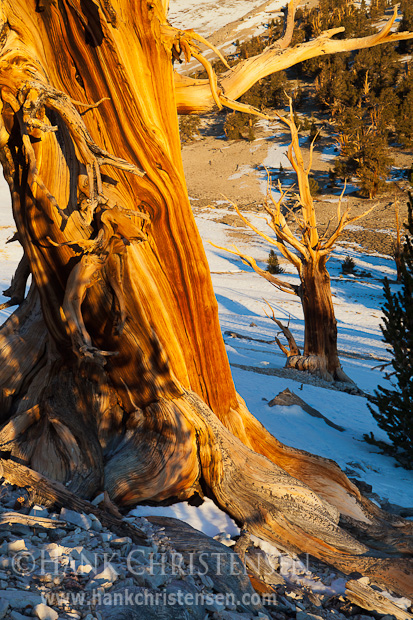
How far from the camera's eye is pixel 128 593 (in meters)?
1.49

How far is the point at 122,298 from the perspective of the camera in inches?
101

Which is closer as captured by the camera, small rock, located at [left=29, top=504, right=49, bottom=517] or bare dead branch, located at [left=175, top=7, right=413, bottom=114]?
small rock, located at [left=29, top=504, right=49, bottom=517]

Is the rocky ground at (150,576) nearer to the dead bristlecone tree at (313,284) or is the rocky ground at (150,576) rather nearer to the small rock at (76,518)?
the small rock at (76,518)

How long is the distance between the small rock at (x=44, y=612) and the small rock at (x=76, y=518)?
577mm

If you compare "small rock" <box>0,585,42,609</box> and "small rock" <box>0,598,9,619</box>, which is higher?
"small rock" <box>0,598,9,619</box>

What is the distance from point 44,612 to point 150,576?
42 cm

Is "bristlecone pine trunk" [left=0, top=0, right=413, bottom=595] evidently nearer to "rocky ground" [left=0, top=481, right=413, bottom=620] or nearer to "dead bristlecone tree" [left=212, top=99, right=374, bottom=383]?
"rocky ground" [left=0, top=481, right=413, bottom=620]

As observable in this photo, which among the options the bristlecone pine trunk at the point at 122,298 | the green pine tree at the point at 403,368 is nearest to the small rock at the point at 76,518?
the bristlecone pine trunk at the point at 122,298

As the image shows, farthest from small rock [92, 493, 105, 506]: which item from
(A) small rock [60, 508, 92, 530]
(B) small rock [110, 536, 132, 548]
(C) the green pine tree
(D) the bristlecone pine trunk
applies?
(C) the green pine tree

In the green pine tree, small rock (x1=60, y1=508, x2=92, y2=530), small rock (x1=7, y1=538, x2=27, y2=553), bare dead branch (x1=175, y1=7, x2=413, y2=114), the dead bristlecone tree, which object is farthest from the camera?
the dead bristlecone tree

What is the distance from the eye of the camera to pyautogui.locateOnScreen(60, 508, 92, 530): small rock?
6.15 feet

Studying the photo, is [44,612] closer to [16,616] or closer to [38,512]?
[16,616]

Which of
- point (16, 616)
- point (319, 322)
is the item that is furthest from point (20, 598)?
point (319, 322)

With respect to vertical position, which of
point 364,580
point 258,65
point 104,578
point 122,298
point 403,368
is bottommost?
point 403,368
